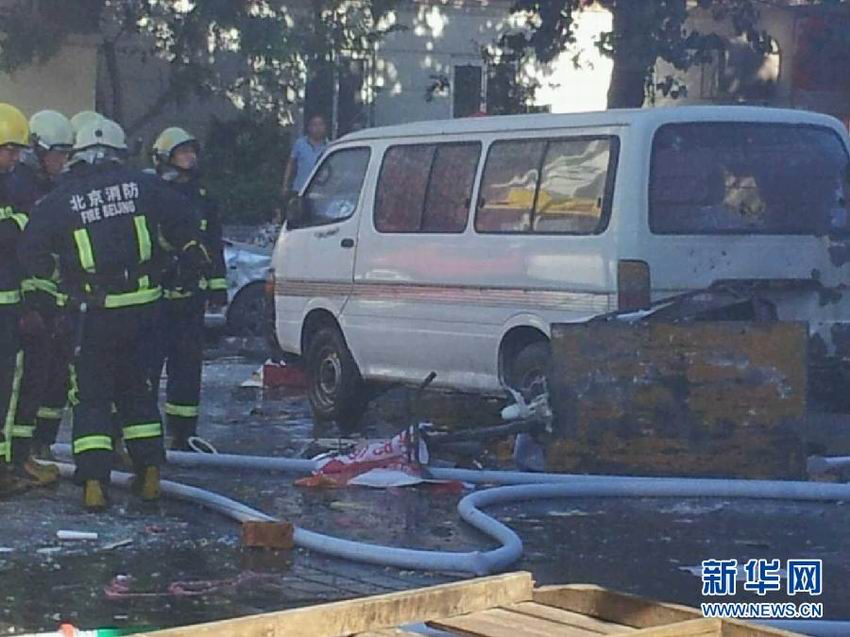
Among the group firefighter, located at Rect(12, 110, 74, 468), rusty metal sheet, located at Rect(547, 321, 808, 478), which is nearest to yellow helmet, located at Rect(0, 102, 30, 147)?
firefighter, located at Rect(12, 110, 74, 468)

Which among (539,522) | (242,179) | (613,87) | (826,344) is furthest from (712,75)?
(539,522)

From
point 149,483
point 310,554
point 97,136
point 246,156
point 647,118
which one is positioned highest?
point 246,156

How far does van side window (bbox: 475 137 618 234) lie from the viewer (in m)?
9.94

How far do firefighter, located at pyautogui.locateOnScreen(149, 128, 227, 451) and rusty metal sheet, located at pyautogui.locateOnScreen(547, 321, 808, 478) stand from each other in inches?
82.3

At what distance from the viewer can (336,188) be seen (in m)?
12.2

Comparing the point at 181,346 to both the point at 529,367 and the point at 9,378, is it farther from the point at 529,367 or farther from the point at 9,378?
the point at 529,367

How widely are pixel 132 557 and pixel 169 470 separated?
2.32 m

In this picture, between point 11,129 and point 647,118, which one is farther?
point 647,118

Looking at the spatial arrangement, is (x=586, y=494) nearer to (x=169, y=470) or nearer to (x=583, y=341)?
(x=583, y=341)

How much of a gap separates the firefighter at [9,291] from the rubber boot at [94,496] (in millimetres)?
625

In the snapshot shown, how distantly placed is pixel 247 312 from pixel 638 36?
696cm

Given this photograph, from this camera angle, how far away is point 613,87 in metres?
24.1

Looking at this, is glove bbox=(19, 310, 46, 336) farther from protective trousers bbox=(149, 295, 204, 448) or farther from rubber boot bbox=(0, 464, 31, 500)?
protective trousers bbox=(149, 295, 204, 448)
